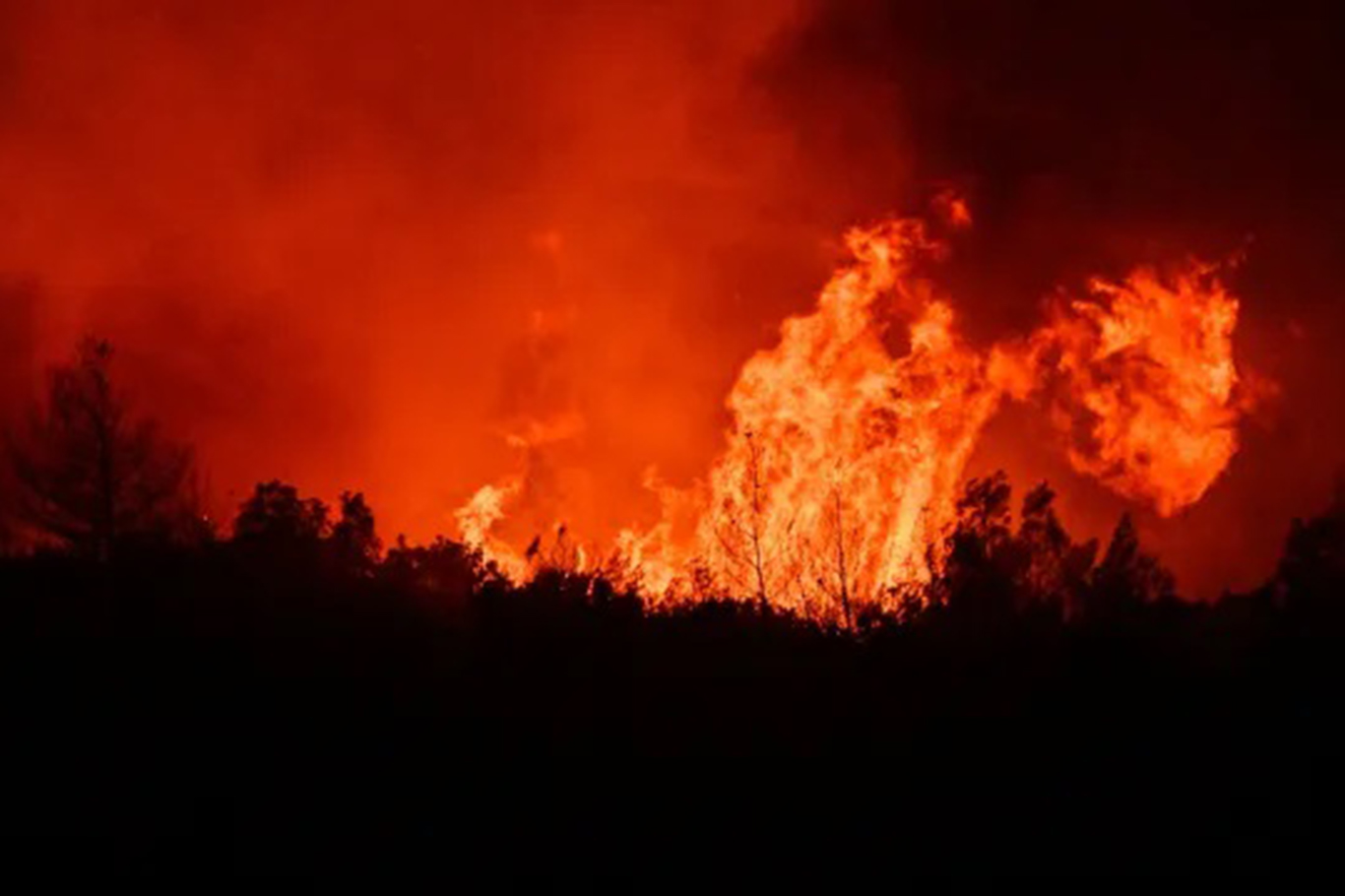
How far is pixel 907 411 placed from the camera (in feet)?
61.1

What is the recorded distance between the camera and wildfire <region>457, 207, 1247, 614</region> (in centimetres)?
1716

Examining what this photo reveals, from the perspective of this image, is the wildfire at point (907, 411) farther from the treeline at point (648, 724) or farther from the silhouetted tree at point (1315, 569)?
the treeline at point (648, 724)

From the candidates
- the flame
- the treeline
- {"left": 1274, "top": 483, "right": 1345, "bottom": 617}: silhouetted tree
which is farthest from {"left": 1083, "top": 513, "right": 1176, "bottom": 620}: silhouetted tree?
the flame

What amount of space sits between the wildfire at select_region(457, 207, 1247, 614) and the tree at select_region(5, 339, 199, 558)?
489 cm

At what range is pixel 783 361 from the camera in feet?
67.7

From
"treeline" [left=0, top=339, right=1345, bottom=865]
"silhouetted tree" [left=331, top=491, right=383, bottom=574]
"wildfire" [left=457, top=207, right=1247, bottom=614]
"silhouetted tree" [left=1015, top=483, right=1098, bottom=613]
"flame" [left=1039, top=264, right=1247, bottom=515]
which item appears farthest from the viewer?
"flame" [left=1039, top=264, right=1247, bottom=515]

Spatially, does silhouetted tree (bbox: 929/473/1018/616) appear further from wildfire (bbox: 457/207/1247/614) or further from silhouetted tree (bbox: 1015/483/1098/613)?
wildfire (bbox: 457/207/1247/614)

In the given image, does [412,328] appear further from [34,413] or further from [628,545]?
[628,545]

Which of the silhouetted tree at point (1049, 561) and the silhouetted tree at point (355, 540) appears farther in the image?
the silhouetted tree at point (355, 540)

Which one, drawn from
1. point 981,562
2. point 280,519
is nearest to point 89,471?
point 280,519

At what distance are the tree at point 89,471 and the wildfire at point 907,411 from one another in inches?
192

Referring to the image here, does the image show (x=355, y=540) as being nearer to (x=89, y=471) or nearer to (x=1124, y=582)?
(x=1124, y=582)

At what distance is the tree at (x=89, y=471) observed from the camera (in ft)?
68.4

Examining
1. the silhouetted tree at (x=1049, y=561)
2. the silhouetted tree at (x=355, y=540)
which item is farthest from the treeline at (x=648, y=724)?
the silhouetted tree at (x=355, y=540)
